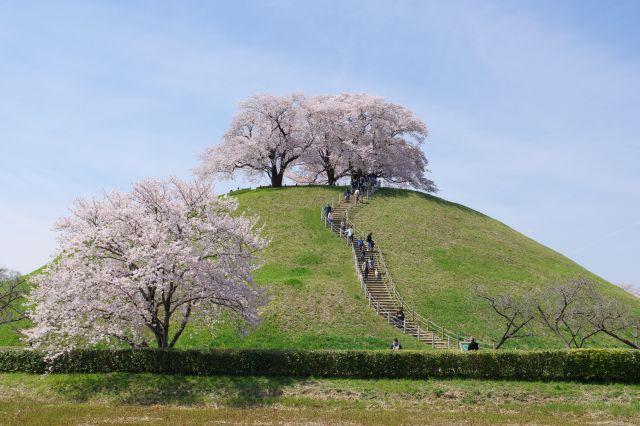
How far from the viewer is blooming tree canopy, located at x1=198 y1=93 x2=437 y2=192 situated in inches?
3250

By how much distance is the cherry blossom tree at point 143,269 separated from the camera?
Answer: 107ft

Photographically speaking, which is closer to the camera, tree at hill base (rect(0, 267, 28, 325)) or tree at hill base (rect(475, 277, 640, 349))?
tree at hill base (rect(475, 277, 640, 349))

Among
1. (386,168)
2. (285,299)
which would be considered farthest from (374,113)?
(285,299)

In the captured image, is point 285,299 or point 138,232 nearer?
point 138,232

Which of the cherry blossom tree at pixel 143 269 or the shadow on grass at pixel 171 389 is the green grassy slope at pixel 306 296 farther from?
the shadow on grass at pixel 171 389

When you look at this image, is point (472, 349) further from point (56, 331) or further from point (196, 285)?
point (56, 331)

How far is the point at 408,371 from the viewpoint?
3238cm

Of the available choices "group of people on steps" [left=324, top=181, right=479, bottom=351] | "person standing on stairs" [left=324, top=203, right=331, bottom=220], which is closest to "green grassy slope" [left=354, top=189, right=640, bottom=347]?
"group of people on steps" [left=324, top=181, right=479, bottom=351]

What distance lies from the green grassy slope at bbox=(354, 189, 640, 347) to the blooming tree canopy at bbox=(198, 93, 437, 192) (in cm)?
631

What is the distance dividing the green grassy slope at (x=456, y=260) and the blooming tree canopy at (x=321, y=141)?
248 inches

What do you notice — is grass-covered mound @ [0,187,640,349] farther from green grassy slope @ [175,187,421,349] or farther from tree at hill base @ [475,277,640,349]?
tree at hill base @ [475,277,640,349]

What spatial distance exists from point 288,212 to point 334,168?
17.4 metres

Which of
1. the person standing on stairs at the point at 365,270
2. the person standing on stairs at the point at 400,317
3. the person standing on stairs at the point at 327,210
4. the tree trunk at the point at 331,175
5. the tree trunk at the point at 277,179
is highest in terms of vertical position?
the tree trunk at the point at 331,175

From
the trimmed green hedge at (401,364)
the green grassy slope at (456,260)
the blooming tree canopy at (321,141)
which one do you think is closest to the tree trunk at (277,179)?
the blooming tree canopy at (321,141)
